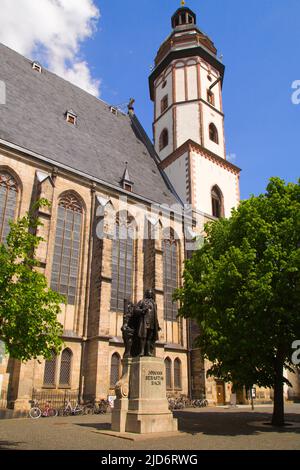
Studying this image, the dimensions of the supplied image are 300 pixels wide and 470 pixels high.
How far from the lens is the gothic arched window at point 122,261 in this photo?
22.4m

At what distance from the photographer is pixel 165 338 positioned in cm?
2361

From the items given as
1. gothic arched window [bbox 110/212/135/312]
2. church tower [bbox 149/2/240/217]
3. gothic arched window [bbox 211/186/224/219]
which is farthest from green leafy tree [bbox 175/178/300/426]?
gothic arched window [bbox 211/186/224/219]

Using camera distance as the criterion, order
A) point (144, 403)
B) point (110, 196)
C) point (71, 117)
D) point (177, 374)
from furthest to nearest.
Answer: point (71, 117)
point (110, 196)
point (177, 374)
point (144, 403)

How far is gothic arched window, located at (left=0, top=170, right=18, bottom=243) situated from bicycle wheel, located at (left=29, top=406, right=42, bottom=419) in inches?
318

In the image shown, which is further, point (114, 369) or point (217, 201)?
point (217, 201)

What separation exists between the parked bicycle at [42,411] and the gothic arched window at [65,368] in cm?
131

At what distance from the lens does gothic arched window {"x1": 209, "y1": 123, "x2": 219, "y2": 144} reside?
33.8 m

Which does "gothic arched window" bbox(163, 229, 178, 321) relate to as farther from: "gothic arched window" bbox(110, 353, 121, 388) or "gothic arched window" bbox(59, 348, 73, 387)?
"gothic arched window" bbox(59, 348, 73, 387)

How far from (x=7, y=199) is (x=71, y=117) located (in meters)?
11.2

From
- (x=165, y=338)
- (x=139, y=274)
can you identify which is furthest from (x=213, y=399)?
(x=139, y=274)

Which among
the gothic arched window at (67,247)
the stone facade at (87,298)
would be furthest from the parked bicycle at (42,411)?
the gothic arched window at (67,247)

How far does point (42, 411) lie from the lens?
16688mm

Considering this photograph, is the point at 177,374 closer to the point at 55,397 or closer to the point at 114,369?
the point at 114,369

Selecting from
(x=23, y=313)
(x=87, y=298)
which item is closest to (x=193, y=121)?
(x=87, y=298)
